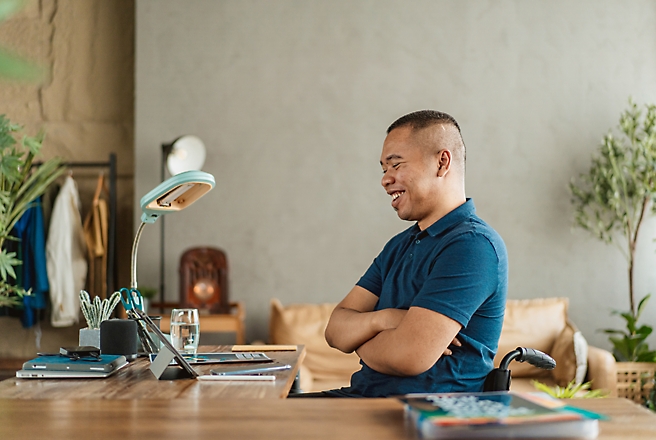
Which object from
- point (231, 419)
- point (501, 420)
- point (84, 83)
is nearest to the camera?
point (501, 420)

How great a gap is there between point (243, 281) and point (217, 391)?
118 inches

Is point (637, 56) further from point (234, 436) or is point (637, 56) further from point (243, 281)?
point (234, 436)

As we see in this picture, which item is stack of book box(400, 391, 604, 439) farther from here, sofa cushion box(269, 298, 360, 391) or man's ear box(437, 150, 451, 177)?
sofa cushion box(269, 298, 360, 391)

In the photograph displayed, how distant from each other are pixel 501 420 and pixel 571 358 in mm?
2989

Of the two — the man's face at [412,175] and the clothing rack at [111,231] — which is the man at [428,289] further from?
the clothing rack at [111,231]

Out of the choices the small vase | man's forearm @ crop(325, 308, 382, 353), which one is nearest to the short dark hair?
man's forearm @ crop(325, 308, 382, 353)

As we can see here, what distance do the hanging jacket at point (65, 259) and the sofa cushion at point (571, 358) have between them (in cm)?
297

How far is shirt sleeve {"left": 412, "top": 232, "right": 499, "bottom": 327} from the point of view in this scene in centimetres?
161

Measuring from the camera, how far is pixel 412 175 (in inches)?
75.5

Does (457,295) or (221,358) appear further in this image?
(221,358)

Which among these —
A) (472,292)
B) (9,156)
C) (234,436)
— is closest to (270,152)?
(9,156)

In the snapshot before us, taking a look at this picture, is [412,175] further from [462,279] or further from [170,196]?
[170,196]

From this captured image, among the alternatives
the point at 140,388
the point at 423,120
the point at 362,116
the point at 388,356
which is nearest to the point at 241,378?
the point at 140,388

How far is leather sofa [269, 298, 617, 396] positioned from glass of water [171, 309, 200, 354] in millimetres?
1736
